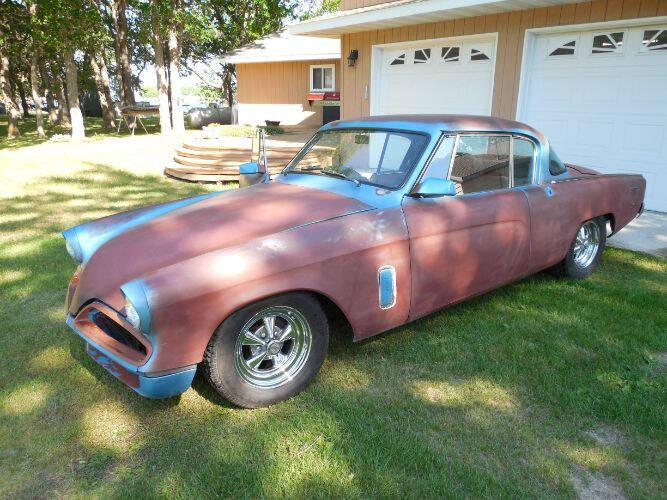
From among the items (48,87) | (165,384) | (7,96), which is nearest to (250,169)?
(165,384)

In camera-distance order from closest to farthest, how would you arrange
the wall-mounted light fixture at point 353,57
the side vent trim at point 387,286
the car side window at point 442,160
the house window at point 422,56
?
the side vent trim at point 387,286
the car side window at point 442,160
the house window at point 422,56
the wall-mounted light fixture at point 353,57

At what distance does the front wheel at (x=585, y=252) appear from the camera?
457 centimetres

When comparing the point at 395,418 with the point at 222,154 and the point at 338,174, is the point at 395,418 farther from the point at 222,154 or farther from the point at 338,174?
the point at 222,154

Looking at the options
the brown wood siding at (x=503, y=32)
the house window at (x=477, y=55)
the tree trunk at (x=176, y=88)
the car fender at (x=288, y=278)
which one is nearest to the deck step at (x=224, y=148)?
the brown wood siding at (x=503, y=32)

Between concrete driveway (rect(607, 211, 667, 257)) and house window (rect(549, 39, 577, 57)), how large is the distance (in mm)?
2676

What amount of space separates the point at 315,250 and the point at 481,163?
1.68 meters

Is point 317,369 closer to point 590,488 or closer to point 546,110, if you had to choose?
point 590,488

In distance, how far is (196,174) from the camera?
9547 millimetres

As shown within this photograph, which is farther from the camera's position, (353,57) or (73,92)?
(73,92)

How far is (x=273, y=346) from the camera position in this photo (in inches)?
109

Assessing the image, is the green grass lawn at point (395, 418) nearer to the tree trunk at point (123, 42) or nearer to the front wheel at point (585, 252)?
the front wheel at point (585, 252)

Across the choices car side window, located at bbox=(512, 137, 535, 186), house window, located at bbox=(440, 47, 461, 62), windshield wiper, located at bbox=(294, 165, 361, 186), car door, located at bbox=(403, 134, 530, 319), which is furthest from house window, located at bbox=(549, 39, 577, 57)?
windshield wiper, located at bbox=(294, 165, 361, 186)

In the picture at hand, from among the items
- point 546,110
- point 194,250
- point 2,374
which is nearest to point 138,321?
point 194,250

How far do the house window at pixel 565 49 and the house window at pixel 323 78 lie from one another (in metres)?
11.6
